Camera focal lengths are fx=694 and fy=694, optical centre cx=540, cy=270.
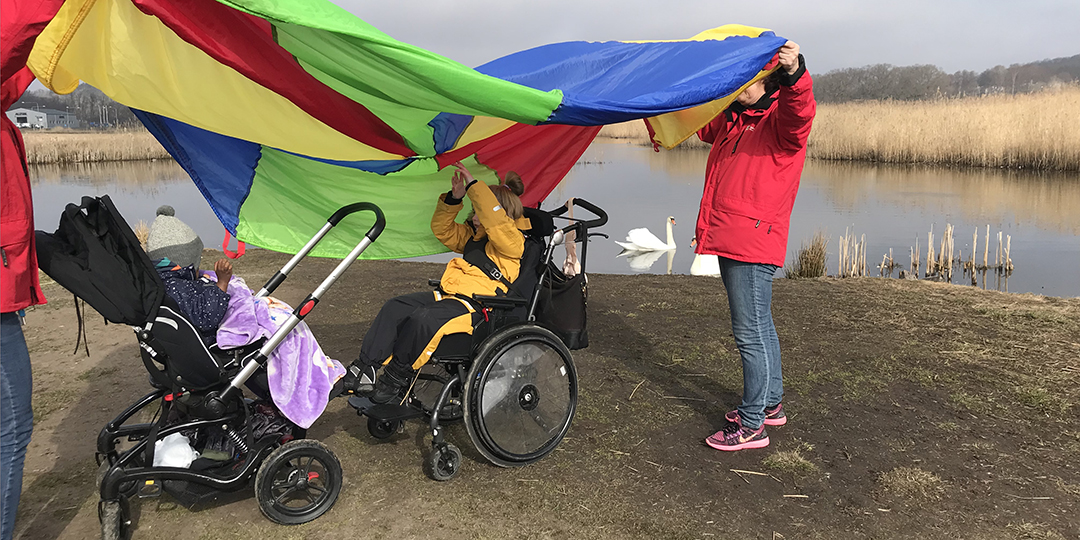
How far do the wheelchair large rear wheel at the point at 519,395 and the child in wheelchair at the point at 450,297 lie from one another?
0.21m

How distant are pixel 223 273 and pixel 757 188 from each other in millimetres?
2331

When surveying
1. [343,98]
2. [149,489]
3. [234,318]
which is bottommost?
[149,489]

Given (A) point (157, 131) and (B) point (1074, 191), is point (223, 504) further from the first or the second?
(B) point (1074, 191)

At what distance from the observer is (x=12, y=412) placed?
7.41 feet

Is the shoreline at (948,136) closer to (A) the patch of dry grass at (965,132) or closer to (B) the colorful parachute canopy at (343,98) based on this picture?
(A) the patch of dry grass at (965,132)

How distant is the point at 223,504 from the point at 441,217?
1733mm

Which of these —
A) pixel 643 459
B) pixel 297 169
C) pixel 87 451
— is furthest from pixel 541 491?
pixel 87 451

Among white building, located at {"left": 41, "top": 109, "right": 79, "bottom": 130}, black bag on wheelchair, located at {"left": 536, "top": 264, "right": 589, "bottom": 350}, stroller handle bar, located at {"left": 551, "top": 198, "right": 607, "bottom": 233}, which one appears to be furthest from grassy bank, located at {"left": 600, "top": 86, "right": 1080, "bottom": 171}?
white building, located at {"left": 41, "top": 109, "right": 79, "bottom": 130}

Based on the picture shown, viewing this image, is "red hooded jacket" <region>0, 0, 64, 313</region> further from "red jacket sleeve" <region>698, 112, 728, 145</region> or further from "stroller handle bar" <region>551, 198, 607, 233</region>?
"red jacket sleeve" <region>698, 112, 728, 145</region>

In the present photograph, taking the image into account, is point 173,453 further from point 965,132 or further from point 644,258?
point 965,132

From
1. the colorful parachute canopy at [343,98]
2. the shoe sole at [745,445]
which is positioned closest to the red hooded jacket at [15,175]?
the colorful parachute canopy at [343,98]

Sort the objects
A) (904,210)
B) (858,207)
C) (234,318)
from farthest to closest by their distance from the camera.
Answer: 1. (858,207)
2. (904,210)
3. (234,318)

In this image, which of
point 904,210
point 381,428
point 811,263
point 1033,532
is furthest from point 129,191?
point 1033,532

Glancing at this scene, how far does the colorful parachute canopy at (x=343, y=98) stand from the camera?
101 inches
